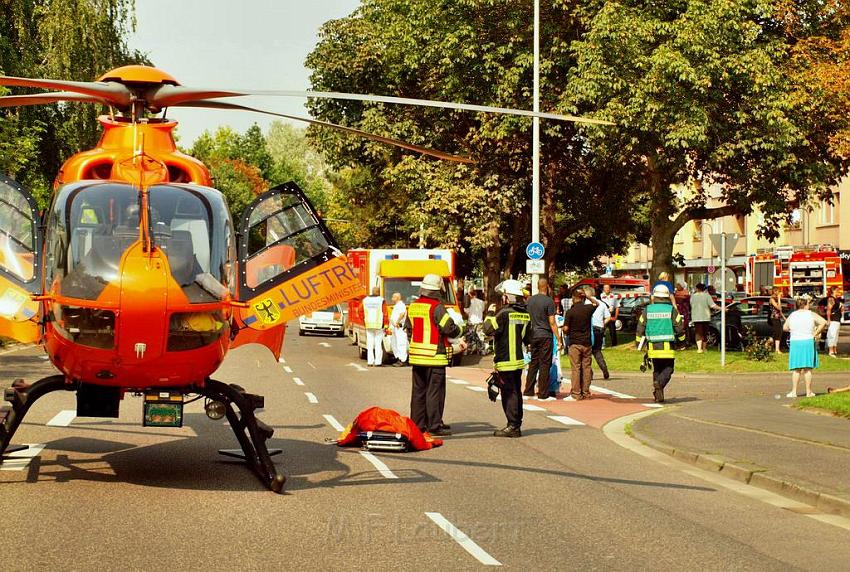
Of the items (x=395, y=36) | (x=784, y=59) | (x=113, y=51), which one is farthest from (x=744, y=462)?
(x=113, y=51)

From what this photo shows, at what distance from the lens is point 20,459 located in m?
11.9

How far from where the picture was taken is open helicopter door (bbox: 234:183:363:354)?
37.3ft

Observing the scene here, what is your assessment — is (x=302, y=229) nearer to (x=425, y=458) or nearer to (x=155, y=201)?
(x=155, y=201)

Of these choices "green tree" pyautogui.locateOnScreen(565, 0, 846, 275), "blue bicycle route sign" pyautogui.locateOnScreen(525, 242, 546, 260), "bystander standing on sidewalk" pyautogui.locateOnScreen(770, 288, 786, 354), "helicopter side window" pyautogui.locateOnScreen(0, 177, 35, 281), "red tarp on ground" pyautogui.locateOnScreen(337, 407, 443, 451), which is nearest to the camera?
"helicopter side window" pyautogui.locateOnScreen(0, 177, 35, 281)

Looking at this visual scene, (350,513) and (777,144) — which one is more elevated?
(777,144)

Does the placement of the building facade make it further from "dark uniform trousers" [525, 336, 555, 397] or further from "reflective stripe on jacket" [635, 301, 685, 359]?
"reflective stripe on jacket" [635, 301, 685, 359]

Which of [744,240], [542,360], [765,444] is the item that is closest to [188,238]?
[765,444]

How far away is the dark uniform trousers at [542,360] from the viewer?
19.9 meters

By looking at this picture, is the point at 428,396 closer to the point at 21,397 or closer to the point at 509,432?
the point at 509,432

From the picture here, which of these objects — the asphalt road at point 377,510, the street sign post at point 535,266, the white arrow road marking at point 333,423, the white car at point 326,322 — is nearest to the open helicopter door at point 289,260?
the asphalt road at point 377,510

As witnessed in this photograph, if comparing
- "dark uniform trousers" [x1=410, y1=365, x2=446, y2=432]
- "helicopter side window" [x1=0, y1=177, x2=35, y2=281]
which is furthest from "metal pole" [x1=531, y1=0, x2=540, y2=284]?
"helicopter side window" [x1=0, y1=177, x2=35, y2=281]

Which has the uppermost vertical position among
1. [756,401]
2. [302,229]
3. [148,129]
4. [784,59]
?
[784,59]

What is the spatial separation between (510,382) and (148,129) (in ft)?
18.2

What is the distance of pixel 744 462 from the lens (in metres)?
12.4
